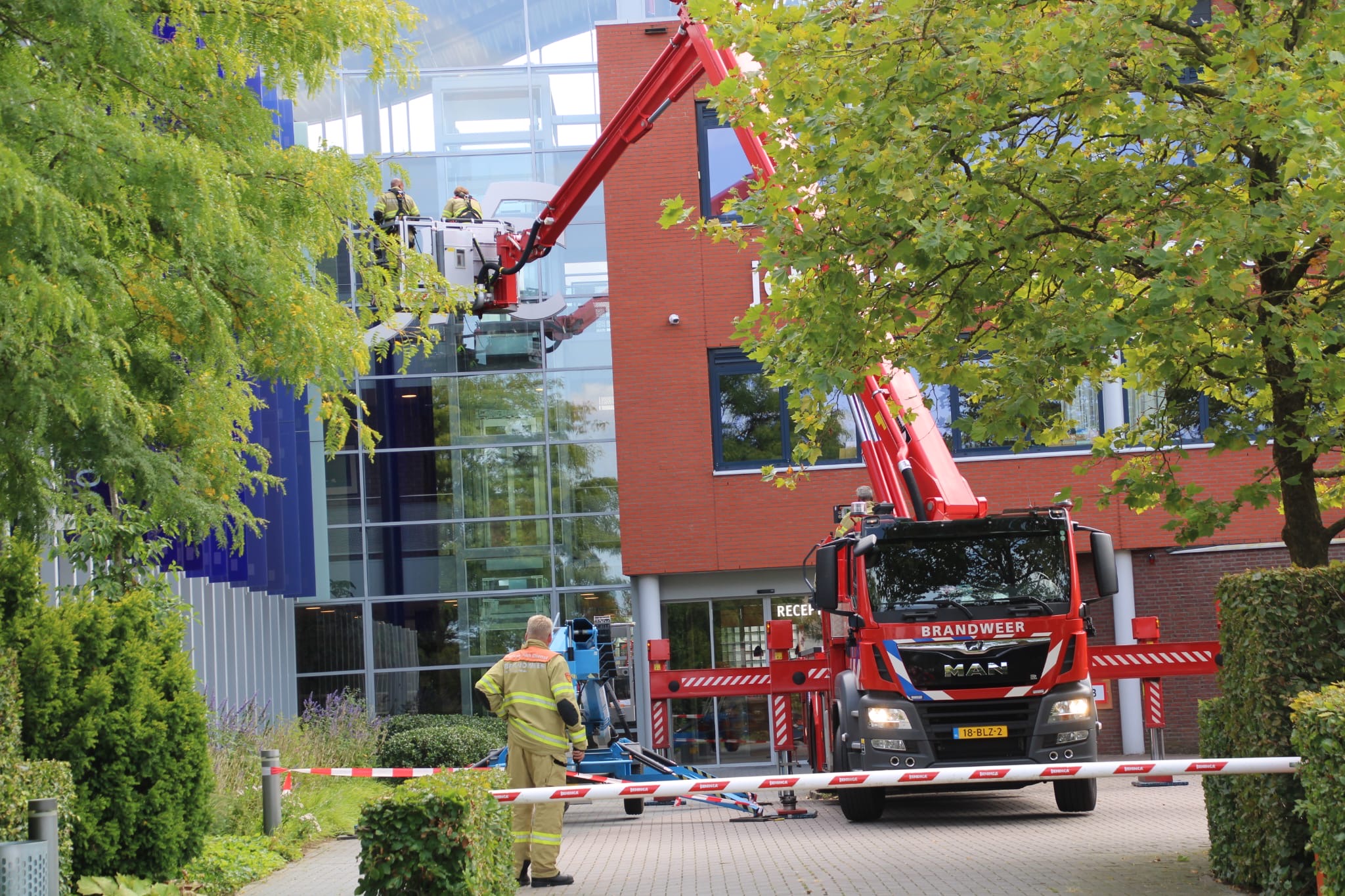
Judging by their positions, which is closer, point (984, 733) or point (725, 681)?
point (984, 733)

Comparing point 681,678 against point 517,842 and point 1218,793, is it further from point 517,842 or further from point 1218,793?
point 1218,793

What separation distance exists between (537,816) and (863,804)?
15.4ft

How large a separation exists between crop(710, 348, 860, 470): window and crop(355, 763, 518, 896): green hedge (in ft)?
53.3

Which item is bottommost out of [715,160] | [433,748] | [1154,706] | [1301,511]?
[433,748]

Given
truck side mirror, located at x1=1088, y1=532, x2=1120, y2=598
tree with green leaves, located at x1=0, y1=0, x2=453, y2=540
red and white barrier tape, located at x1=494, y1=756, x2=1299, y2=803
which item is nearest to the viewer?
tree with green leaves, located at x1=0, y1=0, x2=453, y2=540

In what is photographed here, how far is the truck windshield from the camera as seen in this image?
12500 millimetres

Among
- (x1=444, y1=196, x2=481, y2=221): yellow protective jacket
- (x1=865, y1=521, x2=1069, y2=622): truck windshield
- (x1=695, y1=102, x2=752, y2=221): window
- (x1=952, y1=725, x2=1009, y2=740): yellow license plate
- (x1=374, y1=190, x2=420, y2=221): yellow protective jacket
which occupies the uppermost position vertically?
(x1=695, y1=102, x2=752, y2=221): window

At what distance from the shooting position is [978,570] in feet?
41.2

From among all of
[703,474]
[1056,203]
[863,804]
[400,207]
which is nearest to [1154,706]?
[863,804]

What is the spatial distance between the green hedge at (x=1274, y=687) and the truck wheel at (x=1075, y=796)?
4.75 m

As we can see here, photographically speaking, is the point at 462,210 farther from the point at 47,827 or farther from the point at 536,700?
the point at 47,827

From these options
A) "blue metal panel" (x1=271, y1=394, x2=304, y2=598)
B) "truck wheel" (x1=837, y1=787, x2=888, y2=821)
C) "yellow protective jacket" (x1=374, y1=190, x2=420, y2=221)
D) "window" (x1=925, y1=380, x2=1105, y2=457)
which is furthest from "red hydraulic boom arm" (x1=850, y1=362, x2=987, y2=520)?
"blue metal panel" (x1=271, y1=394, x2=304, y2=598)

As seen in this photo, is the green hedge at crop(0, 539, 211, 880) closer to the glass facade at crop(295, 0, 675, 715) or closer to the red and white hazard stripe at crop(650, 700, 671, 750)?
the red and white hazard stripe at crop(650, 700, 671, 750)

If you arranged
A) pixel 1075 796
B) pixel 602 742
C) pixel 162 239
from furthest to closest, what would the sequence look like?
pixel 602 742
pixel 1075 796
pixel 162 239
